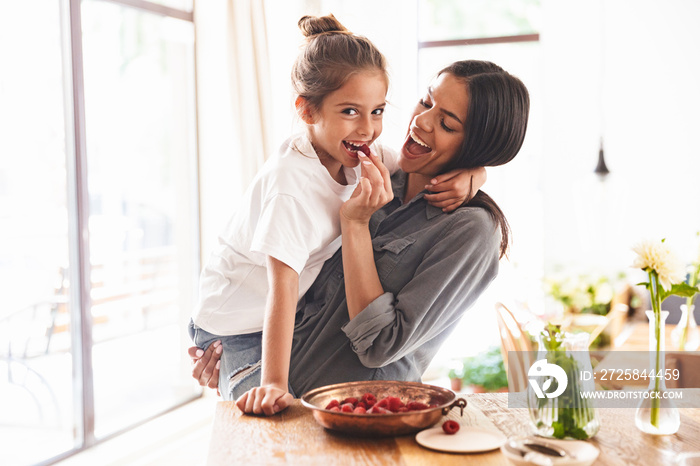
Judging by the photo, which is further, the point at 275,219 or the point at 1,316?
the point at 1,316

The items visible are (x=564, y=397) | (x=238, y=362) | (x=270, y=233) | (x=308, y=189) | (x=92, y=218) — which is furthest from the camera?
(x=92, y=218)

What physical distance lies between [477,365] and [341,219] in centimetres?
308

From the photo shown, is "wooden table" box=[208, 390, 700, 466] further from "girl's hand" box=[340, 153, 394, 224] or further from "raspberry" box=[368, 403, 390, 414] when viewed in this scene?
"girl's hand" box=[340, 153, 394, 224]

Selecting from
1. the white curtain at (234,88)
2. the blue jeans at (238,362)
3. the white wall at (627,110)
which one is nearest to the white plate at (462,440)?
the blue jeans at (238,362)

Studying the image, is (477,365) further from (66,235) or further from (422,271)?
(422,271)

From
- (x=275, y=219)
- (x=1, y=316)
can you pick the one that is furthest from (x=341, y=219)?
(x=1, y=316)

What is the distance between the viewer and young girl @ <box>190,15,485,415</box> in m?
1.56

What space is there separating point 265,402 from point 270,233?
1.19 ft

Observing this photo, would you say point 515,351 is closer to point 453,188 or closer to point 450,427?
point 453,188

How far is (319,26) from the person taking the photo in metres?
1.73

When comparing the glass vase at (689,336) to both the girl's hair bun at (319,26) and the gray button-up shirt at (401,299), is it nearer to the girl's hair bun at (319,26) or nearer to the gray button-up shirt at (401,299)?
the gray button-up shirt at (401,299)

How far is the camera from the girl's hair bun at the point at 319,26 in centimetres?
173

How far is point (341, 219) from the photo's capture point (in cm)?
156

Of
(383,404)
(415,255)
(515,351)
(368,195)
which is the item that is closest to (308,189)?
(368,195)
